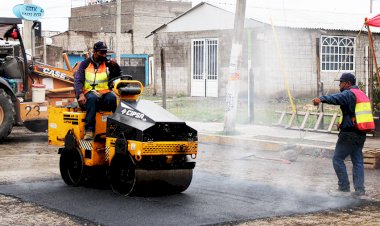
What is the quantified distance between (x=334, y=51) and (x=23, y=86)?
51.0ft

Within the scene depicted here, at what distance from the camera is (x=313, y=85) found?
26.0m

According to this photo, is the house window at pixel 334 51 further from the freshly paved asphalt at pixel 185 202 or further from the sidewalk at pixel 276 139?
the freshly paved asphalt at pixel 185 202

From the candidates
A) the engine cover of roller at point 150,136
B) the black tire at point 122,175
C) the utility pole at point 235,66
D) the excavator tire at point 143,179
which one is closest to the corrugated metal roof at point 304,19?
the utility pole at point 235,66

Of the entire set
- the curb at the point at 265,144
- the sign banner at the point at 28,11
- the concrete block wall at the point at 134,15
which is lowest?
the curb at the point at 265,144

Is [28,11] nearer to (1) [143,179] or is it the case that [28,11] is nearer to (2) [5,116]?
(2) [5,116]

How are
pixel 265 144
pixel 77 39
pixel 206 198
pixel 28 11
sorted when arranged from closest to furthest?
pixel 206 198
pixel 265 144
pixel 28 11
pixel 77 39

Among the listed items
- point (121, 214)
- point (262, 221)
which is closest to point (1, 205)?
point (121, 214)

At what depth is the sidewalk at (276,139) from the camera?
13.3 metres

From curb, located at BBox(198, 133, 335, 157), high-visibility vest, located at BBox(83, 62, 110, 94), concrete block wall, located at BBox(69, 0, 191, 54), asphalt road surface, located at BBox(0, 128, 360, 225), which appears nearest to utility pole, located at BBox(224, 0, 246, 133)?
curb, located at BBox(198, 133, 335, 157)

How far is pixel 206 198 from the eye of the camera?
328 inches

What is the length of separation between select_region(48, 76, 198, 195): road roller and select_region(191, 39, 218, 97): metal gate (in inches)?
741

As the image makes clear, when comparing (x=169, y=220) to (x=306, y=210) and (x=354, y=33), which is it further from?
(x=354, y=33)

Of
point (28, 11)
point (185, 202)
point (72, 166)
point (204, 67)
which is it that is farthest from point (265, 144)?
point (204, 67)

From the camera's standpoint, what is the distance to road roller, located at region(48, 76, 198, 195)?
320 inches
